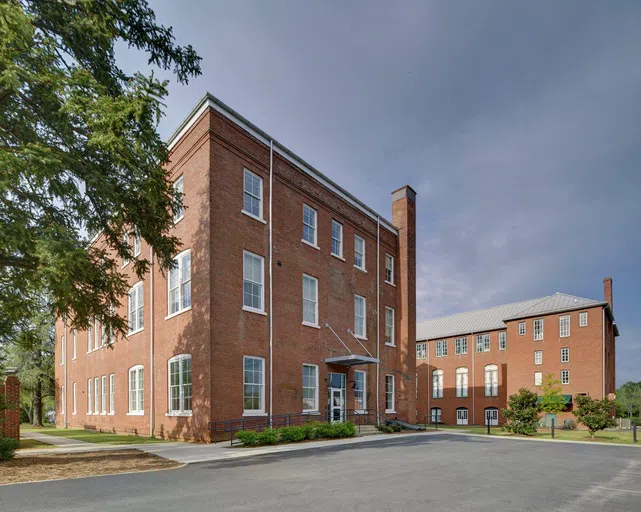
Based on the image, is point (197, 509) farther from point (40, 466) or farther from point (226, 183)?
point (226, 183)

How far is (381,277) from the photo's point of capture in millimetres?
29375

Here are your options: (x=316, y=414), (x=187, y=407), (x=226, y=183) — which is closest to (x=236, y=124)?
(x=226, y=183)

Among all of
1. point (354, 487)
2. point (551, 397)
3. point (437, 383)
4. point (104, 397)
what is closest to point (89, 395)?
point (104, 397)

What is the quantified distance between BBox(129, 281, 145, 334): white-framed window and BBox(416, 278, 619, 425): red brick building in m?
25.7

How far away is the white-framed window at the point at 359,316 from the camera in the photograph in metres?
26.4

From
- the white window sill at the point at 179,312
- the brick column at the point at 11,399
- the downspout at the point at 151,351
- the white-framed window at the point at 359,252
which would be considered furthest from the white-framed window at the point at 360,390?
the brick column at the point at 11,399

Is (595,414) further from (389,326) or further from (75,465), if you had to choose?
(75,465)

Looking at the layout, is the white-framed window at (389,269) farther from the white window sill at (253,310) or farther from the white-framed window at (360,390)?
the white window sill at (253,310)

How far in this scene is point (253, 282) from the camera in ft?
64.9

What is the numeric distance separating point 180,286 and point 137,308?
5.63 metres

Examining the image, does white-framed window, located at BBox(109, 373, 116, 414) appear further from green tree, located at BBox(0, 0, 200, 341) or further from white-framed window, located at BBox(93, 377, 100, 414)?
green tree, located at BBox(0, 0, 200, 341)

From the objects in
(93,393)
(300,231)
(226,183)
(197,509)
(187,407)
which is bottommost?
(93,393)

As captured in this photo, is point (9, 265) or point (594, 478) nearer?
point (594, 478)

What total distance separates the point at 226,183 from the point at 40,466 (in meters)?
11.3
